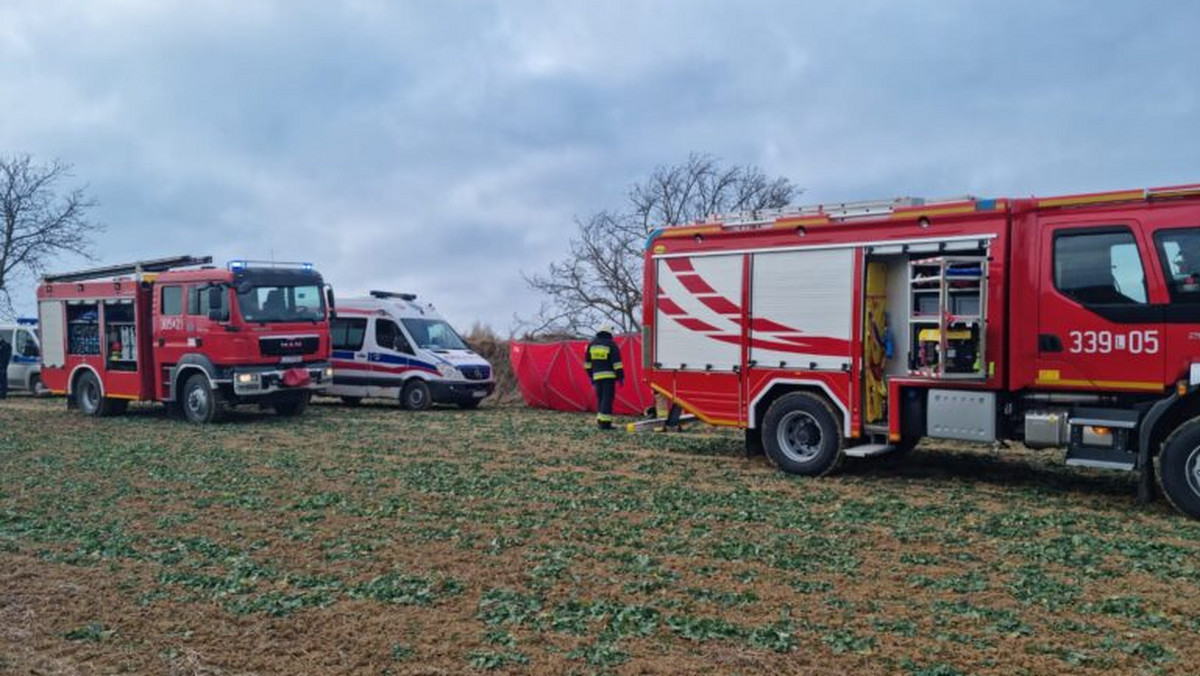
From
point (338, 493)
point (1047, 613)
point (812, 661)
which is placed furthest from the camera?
point (338, 493)

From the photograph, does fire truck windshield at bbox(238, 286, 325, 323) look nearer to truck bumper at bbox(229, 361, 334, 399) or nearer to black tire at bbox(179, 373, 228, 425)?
truck bumper at bbox(229, 361, 334, 399)

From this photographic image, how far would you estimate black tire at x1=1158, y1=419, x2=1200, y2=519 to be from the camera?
8.89 meters

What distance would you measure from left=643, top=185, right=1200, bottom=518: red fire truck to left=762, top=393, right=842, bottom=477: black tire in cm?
2

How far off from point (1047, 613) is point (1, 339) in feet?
94.8

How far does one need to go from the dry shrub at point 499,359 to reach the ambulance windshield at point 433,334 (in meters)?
2.79

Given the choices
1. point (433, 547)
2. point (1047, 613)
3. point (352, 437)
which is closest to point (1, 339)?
point (352, 437)

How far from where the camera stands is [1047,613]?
5.96 metres

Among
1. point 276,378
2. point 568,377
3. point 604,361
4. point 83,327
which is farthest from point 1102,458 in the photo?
point 83,327

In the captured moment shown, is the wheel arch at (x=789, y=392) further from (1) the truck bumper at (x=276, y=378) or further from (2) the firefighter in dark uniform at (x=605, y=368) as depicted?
(1) the truck bumper at (x=276, y=378)

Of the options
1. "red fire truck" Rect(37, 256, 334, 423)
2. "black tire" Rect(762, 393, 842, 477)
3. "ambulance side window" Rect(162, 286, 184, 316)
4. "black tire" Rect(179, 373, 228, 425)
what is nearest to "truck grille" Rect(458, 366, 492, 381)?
"red fire truck" Rect(37, 256, 334, 423)

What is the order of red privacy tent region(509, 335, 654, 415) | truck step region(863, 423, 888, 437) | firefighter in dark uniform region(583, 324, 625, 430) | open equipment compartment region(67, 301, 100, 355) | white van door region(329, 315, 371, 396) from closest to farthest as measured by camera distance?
truck step region(863, 423, 888, 437) < firefighter in dark uniform region(583, 324, 625, 430) < red privacy tent region(509, 335, 654, 415) < open equipment compartment region(67, 301, 100, 355) < white van door region(329, 315, 371, 396)

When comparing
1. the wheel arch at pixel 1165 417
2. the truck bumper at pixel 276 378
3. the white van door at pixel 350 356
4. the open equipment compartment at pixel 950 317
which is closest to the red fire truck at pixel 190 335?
the truck bumper at pixel 276 378

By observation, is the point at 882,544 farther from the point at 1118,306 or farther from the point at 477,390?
the point at 477,390

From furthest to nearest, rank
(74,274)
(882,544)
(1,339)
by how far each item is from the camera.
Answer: (1,339), (74,274), (882,544)
